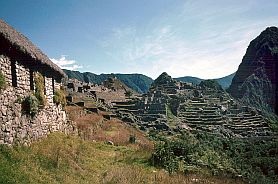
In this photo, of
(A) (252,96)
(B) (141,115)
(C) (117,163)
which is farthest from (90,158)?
(A) (252,96)

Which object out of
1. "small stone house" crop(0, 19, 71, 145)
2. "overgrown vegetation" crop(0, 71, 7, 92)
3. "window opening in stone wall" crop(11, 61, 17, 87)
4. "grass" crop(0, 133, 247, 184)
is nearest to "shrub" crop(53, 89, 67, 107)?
"small stone house" crop(0, 19, 71, 145)

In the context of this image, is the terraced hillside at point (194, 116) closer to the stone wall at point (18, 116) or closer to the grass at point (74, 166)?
the grass at point (74, 166)

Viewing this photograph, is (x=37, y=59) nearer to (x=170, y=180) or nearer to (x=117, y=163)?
(x=117, y=163)

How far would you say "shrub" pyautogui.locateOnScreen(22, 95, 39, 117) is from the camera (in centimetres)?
1132

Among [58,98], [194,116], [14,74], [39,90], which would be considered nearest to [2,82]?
[14,74]

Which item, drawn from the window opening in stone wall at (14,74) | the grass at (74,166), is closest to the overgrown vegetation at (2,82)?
the window opening in stone wall at (14,74)

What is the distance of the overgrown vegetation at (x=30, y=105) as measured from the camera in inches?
445

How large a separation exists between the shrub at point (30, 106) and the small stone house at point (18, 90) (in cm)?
14

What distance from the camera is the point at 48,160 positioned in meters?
10.1

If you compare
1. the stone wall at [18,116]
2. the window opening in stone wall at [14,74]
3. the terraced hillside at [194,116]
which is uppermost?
the window opening in stone wall at [14,74]

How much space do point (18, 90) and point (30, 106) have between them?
84 cm

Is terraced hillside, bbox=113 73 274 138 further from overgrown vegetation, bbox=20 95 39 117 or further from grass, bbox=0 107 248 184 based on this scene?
overgrown vegetation, bbox=20 95 39 117

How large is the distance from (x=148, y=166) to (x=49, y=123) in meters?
4.96

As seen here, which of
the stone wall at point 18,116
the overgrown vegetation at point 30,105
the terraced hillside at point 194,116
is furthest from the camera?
the terraced hillside at point 194,116
